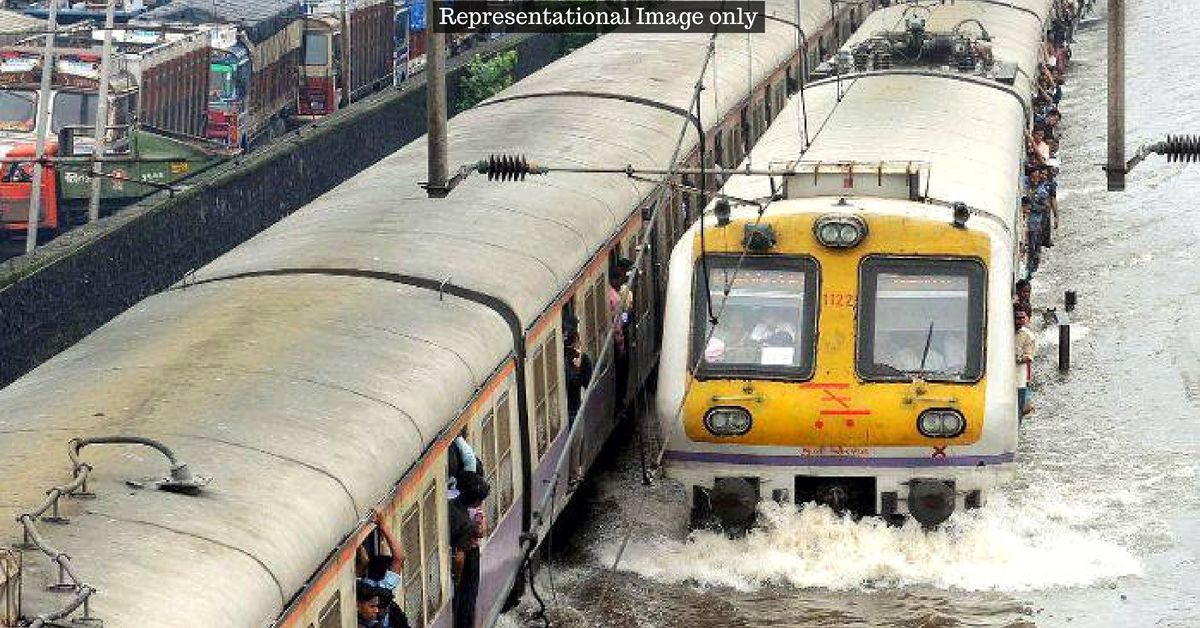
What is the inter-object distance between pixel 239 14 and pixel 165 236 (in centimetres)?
2201

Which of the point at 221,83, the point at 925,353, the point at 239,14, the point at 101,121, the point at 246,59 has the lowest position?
the point at 925,353

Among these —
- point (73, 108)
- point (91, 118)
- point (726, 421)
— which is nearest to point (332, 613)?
point (726, 421)

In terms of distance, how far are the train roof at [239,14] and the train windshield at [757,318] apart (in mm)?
26274

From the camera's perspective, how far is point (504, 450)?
14.2 meters

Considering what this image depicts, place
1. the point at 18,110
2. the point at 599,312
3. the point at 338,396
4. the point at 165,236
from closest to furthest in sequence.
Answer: the point at 338,396, the point at 599,312, the point at 165,236, the point at 18,110

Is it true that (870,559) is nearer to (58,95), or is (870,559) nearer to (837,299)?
(837,299)

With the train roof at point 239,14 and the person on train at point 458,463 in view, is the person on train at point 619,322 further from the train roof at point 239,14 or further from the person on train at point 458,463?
the train roof at point 239,14

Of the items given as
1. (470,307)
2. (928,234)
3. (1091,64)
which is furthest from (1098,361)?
(1091,64)

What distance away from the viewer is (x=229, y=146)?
38.7 meters

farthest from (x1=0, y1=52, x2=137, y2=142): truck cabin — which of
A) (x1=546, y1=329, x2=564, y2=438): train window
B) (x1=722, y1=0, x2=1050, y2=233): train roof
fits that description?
(x1=546, y1=329, x2=564, y2=438): train window

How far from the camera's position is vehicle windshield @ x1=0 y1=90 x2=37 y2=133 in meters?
33.8

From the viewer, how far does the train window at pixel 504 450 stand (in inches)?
551

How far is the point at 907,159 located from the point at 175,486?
9.24m

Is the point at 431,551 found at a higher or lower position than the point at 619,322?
lower
